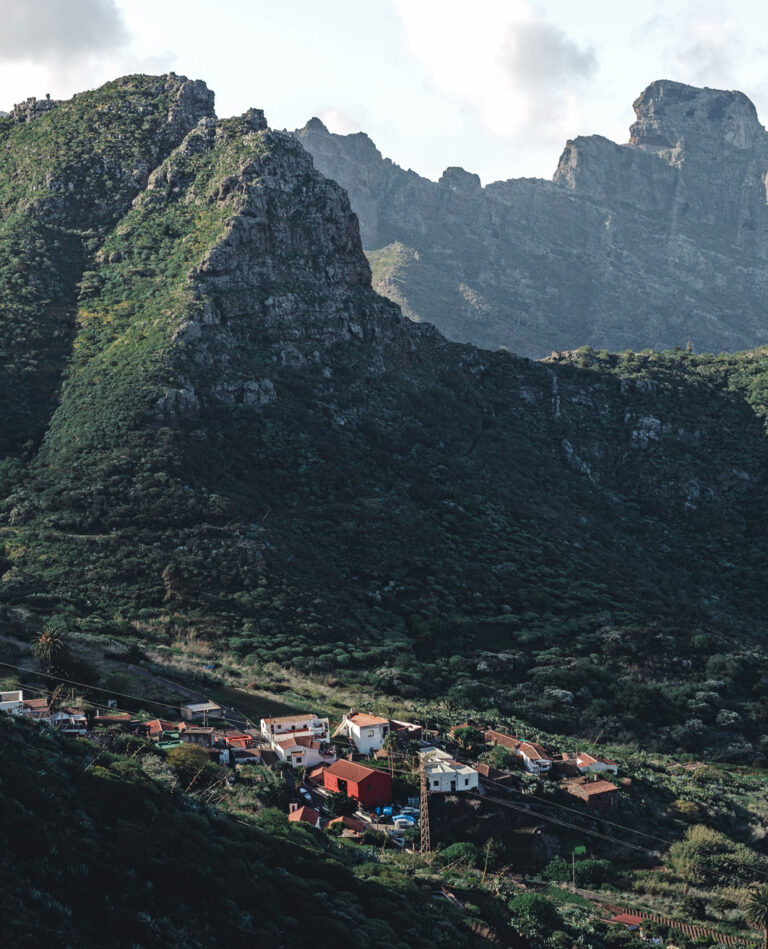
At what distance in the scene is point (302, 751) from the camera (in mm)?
43938

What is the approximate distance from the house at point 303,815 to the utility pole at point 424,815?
415 centimetres

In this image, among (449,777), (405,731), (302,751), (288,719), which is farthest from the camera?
(405,731)

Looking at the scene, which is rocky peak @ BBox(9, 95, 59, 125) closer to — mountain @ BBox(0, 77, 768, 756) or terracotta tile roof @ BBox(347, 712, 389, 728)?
mountain @ BBox(0, 77, 768, 756)

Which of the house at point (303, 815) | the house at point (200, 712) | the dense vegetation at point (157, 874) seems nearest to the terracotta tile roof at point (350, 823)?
the house at point (303, 815)

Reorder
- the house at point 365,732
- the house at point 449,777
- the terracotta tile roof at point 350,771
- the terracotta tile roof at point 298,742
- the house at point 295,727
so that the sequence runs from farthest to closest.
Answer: the house at point 365,732 < the house at point 295,727 < the terracotta tile roof at point 298,742 < the house at point 449,777 < the terracotta tile roof at point 350,771

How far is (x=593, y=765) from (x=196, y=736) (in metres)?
18.8

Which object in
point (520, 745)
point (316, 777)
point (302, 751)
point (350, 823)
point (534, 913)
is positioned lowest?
point (534, 913)

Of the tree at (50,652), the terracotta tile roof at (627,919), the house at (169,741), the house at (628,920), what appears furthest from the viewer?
the tree at (50,652)

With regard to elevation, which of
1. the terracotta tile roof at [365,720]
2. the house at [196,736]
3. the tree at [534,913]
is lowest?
the tree at [534,913]

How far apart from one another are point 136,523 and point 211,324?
23074 millimetres

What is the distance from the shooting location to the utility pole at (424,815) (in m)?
38.1

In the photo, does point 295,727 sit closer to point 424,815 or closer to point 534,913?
point 424,815

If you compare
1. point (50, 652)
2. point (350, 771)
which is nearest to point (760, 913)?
point (350, 771)

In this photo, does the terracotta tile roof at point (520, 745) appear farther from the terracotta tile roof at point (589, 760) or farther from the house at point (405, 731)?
the house at point (405, 731)
